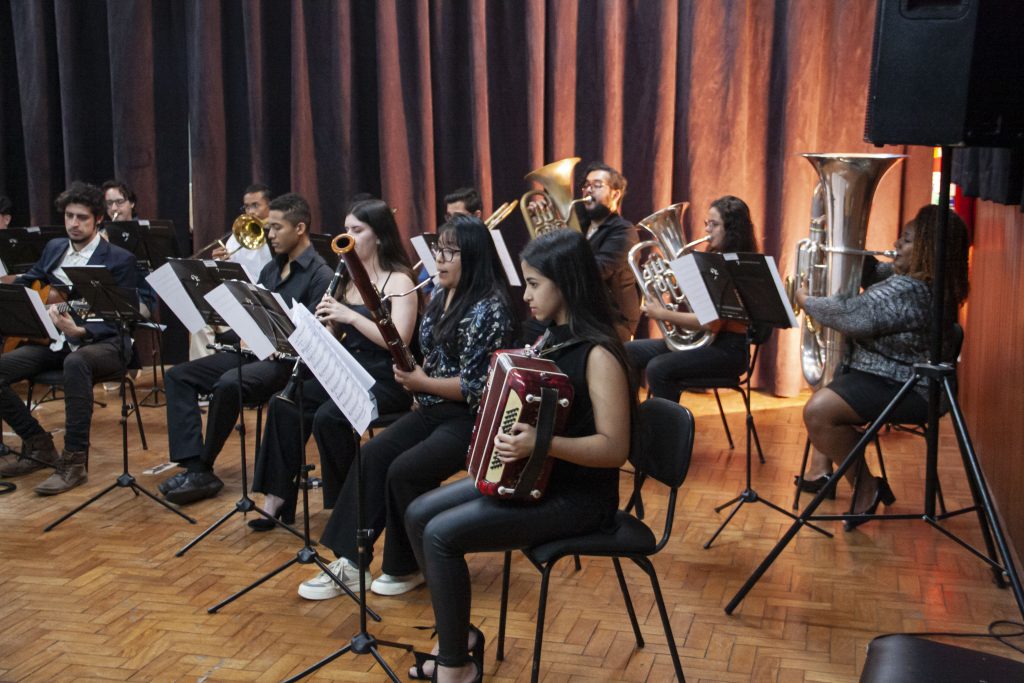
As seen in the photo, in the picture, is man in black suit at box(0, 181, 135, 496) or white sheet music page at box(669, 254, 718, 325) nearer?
white sheet music page at box(669, 254, 718, 325)

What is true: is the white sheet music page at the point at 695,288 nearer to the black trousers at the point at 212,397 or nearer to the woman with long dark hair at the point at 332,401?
the woman with long dark hair at the point at 332,401

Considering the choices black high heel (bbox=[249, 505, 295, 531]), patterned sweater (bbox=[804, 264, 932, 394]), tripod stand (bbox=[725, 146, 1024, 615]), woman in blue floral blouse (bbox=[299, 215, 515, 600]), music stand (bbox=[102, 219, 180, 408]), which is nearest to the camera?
tripod stand (bbox=[725, 146, 1024, 615])

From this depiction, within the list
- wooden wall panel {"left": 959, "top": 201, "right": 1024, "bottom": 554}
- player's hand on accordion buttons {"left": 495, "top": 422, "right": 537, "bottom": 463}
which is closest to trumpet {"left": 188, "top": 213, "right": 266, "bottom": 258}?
player's hand on accordion buttons {"left": 495, "top": 422, "right": 537, "bottom": 463}

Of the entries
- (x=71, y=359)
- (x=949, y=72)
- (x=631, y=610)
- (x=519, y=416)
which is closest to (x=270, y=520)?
(x=71, y=359)

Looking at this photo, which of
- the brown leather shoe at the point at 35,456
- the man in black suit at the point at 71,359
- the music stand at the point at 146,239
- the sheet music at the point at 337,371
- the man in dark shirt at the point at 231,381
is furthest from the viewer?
the music stand at the point at 146,239

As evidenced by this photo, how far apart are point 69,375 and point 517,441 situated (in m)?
3.21

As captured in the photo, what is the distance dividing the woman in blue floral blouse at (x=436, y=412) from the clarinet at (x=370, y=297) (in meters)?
0.08

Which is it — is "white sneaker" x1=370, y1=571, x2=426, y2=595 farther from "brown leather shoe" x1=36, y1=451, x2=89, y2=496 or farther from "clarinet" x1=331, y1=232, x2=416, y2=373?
"brown leather shoe" x1=36, y1=451, x2=89, y2=496

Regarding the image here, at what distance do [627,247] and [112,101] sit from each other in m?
4.30

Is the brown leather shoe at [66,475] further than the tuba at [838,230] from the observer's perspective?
Yes

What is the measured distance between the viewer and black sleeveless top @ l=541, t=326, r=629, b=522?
268cm

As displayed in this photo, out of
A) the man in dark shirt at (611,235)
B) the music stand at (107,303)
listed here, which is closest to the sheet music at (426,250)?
the man in dark shirt at (611,235)

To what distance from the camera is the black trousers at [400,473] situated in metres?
3.39

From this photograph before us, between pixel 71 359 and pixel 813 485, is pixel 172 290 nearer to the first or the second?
pixel 71 359
